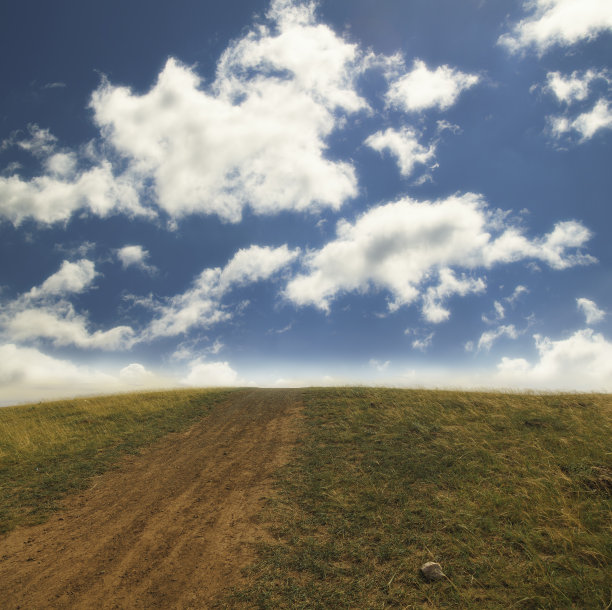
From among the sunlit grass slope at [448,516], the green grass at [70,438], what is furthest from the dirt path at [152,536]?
the green grass at [70,438]

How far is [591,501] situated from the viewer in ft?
26.3

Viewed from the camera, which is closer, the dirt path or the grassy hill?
the grassy hill

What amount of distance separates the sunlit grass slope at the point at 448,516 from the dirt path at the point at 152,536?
880mm

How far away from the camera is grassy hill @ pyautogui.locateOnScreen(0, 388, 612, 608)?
6.17m

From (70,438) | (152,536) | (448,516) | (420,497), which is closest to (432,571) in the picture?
(448,516)

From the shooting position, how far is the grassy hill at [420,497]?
20.2 feet

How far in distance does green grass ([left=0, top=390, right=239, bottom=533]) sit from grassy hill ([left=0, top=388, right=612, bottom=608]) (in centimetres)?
9

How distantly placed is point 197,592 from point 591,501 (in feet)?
28.8

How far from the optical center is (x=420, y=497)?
9172 mm

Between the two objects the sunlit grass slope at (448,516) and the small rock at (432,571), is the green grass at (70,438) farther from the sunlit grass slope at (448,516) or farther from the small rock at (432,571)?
the small rock at (432,571)

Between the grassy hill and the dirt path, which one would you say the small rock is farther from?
the dirt path

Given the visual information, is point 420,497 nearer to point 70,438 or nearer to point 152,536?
point 152,536

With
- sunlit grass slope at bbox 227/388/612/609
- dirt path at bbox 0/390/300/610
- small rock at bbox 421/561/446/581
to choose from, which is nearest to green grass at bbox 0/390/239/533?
dirt path at bbox 0/390/300/610

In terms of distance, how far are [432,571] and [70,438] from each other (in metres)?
16.6
